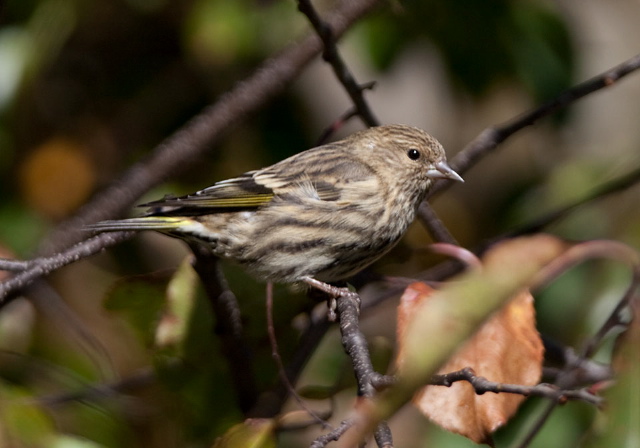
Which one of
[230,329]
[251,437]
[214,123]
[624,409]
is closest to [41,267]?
[230,329]

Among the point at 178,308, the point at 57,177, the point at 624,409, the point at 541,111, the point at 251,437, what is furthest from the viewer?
the point at 57,177

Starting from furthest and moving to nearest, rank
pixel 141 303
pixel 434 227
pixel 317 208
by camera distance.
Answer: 1. pixel 317 208
2. pixel 434 227
3. pixel 141 303

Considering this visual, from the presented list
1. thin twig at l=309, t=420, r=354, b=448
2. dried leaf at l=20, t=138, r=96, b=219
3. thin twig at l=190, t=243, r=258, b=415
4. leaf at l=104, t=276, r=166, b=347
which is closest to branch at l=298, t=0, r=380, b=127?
thin twig at l=190, t=243, r=258, b=415

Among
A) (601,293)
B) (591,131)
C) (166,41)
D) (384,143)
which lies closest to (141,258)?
(166,41)

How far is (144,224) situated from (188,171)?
137 cm

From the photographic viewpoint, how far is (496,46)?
12.4ft

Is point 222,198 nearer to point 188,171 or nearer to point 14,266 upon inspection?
point 14,266

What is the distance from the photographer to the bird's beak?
329 centimetres

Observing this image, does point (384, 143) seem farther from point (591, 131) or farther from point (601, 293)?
point (591, 131)

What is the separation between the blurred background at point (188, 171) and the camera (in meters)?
2.93

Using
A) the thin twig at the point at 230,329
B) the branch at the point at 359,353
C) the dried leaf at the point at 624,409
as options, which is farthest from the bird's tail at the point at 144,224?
the dried leaf at the point at 624,409

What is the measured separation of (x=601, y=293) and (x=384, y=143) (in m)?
1.01

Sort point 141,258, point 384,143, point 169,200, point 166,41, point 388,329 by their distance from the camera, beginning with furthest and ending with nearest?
point 388,329
point 166,41
point 141,258
point 384,143
point 169,200

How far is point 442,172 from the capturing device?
3357mm
